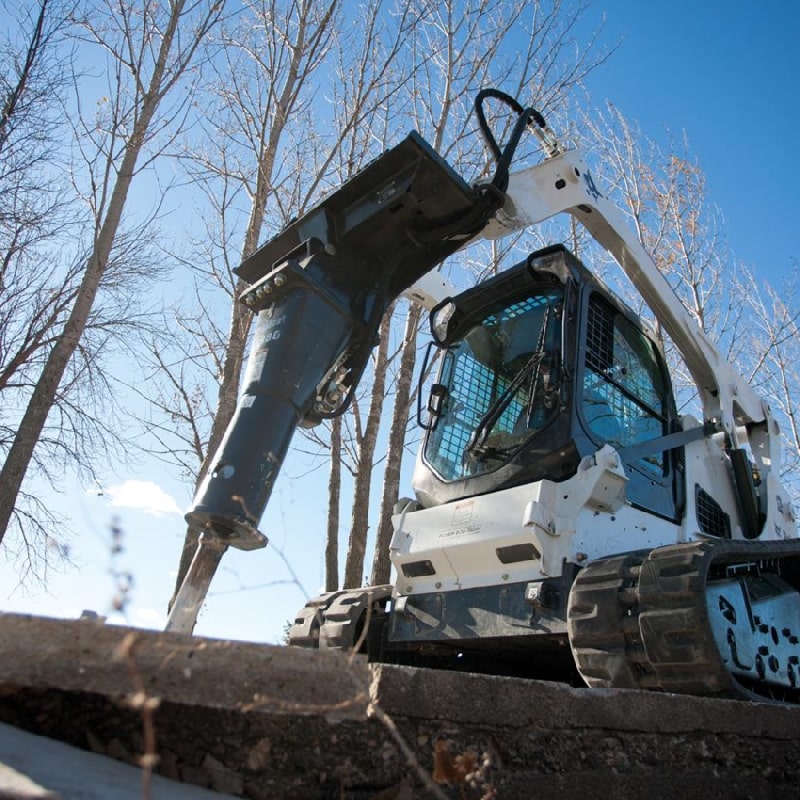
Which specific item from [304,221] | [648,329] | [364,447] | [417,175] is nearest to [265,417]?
[304,221]

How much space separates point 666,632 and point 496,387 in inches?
84.6

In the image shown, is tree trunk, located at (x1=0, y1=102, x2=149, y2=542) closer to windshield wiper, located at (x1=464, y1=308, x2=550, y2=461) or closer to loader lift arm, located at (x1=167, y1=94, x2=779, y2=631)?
loader lift arm, located at (x1=167, y1=94, x2=779, y2=631)

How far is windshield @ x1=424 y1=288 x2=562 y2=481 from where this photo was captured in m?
4.30

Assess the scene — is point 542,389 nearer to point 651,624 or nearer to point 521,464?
point 521,464

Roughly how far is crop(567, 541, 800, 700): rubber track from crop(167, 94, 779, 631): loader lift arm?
4.64ft

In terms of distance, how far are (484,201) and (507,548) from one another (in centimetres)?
181

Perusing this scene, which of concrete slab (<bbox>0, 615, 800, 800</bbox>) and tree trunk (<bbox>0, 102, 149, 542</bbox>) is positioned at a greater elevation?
tree trunk (<bbox>0, 102, 149, 542</bbox>)

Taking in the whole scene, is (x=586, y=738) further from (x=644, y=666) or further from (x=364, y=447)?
(x=364, y=447)

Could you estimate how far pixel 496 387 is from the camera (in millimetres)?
4867

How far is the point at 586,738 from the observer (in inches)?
85.7

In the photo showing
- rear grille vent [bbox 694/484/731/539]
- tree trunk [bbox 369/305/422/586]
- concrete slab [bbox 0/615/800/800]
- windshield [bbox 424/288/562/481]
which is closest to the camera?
concrete slab [bbox 0/615/800/800]

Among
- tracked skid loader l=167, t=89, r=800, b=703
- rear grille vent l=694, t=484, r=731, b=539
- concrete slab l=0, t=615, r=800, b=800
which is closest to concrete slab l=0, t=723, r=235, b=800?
concrete slab l=0, t=615, r=800, b=800

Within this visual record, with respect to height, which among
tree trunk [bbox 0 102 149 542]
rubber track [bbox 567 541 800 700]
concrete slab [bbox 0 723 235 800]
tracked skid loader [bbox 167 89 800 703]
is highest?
tree trunk [bbox 0 102 149 542]

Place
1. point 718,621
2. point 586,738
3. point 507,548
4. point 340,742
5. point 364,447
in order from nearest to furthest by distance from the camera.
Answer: point 340,742
point 586,738
point 718,621
point 507,548
point 364,447
